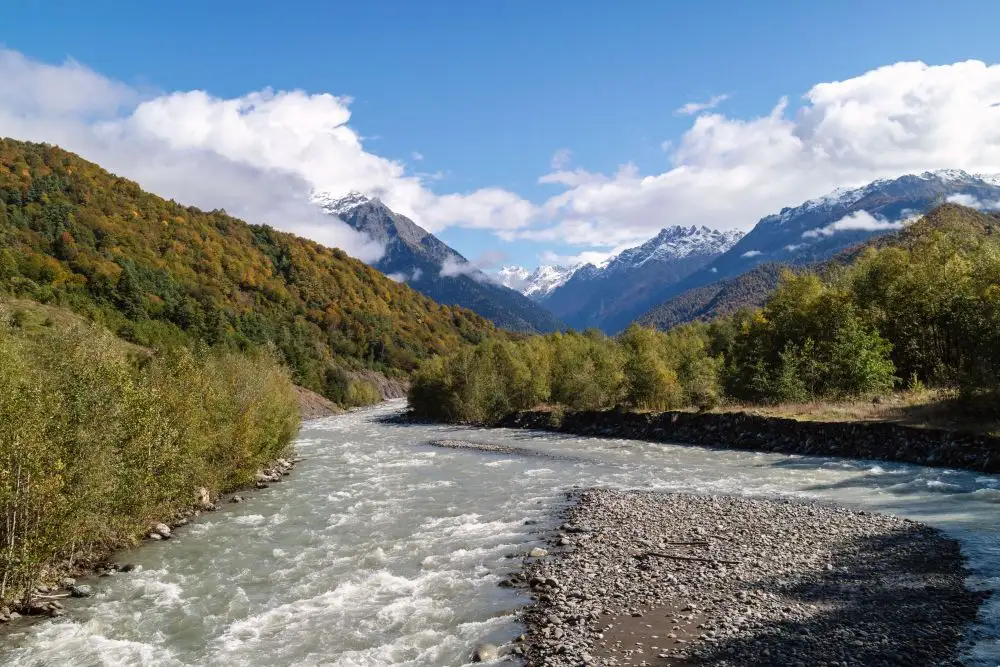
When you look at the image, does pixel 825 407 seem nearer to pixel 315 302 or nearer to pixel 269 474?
pixel 269 474

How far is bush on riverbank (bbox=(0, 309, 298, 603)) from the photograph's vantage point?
47.2ft

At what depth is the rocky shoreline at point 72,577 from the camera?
15055mm

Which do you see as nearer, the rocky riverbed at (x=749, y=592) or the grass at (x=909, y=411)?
the rocky riverbed at (x=749, y=592)

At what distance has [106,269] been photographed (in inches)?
4441

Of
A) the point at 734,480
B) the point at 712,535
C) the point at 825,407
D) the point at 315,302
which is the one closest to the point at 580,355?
the point at 825,407

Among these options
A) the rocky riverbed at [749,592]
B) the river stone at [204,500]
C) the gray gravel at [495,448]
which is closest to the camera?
the rocky riverbed at [749,592]

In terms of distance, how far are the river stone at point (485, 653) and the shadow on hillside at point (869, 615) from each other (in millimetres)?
3271

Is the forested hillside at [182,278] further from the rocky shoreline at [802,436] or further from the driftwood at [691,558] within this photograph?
→ the driftwood at [691,558]

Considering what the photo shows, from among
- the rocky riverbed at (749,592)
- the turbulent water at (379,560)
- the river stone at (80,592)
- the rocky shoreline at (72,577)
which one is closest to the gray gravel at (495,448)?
the turbulent water at (379,560)

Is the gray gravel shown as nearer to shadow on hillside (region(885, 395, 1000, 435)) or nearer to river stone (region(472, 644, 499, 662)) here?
shadow on hillside (region(885, 395, 1000, 435))

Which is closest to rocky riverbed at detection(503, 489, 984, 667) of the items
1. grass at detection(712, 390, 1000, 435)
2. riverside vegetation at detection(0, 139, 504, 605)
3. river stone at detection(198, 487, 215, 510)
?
riverside vegetation at detection(0, 139, 504, 605)

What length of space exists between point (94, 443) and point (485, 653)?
12.6 meters

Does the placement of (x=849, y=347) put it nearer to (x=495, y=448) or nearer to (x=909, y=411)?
(x=909, y=411)

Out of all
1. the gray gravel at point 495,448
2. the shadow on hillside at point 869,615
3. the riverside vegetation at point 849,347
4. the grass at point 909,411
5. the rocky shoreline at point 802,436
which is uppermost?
the riverside vegetation at point 849,347
